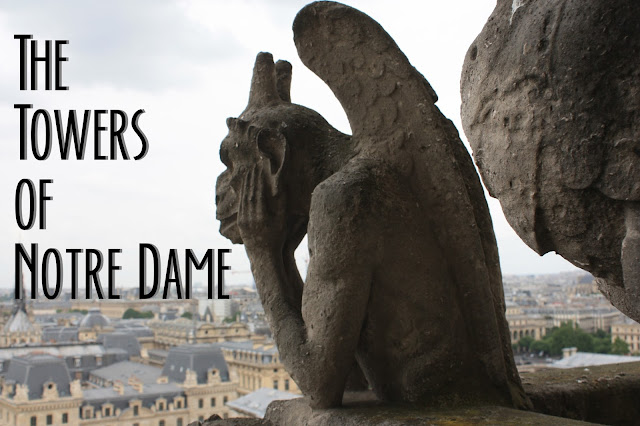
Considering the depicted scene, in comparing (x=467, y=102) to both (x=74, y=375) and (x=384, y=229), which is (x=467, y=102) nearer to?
(x=384, y=229)

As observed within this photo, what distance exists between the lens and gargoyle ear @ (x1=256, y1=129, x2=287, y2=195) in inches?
82.7

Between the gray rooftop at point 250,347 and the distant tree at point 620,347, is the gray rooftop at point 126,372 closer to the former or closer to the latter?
the gray rooftop at point 250,347

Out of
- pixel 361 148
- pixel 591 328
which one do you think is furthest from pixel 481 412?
pixel 591 328

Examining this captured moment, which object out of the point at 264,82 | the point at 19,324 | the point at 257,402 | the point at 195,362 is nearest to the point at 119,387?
the point at 195,362

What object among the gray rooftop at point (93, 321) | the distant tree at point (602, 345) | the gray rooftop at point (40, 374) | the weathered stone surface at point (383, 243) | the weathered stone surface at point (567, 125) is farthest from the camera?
the gray rooftop at point (93, 321)

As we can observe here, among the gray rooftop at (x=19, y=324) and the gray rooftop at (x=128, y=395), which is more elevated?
the gray rooftop at (x=19, y=324)

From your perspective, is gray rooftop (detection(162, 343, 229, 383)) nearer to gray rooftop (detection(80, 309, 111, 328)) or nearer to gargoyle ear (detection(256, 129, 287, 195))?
gray rooftop (detection(80, 309, 111, 328))

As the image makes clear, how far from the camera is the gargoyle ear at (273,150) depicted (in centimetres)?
210

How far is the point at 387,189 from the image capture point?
6.45 feet

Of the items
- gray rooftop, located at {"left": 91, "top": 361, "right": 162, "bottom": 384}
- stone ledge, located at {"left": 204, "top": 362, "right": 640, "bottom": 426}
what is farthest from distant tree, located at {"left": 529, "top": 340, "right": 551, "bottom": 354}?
stone ledge, located at {"left": 204, "top": 362, "right": 640, "bottom": 426}

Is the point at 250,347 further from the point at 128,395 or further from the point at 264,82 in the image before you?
the point at 264,82

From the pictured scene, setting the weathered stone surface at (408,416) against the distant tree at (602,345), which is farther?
the distant tree at (602,345)

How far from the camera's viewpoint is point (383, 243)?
1940 millimetres

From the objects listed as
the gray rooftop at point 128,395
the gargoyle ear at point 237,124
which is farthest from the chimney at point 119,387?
the gargoyle ear at point 237,124
